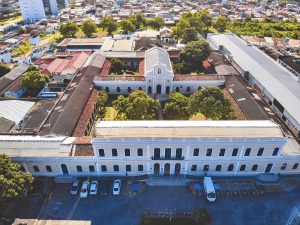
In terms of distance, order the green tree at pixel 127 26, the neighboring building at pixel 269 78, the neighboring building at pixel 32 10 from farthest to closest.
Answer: the neighboring building at pixel 32 10 → the green tree at pixel 127 26 → the neighboring building at pixel 269 78

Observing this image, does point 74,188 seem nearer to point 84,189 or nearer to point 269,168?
point 84,189

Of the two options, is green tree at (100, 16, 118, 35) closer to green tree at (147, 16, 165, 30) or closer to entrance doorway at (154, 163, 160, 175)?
green tree at (147, 16, 165, 30)

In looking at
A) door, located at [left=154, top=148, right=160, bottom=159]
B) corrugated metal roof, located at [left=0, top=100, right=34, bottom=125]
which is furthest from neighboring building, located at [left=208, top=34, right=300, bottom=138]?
corrugated metal roof, located at [left=0, top=100, right=34, bottom=125]

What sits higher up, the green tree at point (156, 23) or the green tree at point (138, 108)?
the green tree at point (138, 108)

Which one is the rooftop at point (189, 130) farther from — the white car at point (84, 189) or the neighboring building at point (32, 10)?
the neighboring building at point (32, 10)

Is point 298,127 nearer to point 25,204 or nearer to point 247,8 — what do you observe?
point 25,204

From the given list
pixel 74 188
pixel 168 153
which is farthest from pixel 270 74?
pixel 74 188

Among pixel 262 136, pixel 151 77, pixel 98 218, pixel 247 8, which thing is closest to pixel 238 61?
pixel 151 77

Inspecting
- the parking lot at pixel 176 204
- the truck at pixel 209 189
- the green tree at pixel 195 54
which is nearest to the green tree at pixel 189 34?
the green tree at pixel 195 54

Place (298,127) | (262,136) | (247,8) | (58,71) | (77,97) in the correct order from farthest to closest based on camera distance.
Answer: (247,8) < (58,71) < (77,97) < (298,127) < (262,136)
